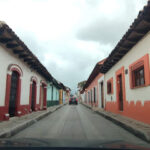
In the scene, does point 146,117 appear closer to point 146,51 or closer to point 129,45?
point 146,51

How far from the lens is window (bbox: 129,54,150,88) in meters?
6.25

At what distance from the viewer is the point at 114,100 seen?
37.1 feet

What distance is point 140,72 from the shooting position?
7.39m

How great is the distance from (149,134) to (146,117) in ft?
→ 5.83

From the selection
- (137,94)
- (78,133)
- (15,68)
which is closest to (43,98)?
(15,68)

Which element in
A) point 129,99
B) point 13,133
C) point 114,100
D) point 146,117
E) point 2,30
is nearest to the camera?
point 13,133

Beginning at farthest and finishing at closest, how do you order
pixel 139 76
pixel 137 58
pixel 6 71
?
1. pixel 6 71
2. pixel 139 76
3. pixel 137 58

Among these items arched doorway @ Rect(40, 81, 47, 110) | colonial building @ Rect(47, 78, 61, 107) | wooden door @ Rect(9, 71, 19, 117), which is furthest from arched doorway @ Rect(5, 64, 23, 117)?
colonial building @ Rect(47, 78, 61, 107)

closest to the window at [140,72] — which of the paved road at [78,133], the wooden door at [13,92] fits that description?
the paved road at [78,133]

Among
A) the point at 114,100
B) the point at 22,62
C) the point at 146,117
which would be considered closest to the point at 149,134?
the point at 146,117

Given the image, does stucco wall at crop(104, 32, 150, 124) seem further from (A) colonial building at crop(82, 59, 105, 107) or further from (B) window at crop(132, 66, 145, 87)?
(A) colonial building at crop(82, 59, 105, 107)

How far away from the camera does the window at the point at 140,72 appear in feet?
20.5

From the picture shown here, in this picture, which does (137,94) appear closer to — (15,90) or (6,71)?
(6,71)

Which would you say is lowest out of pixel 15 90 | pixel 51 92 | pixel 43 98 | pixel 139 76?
pixel 43 98
